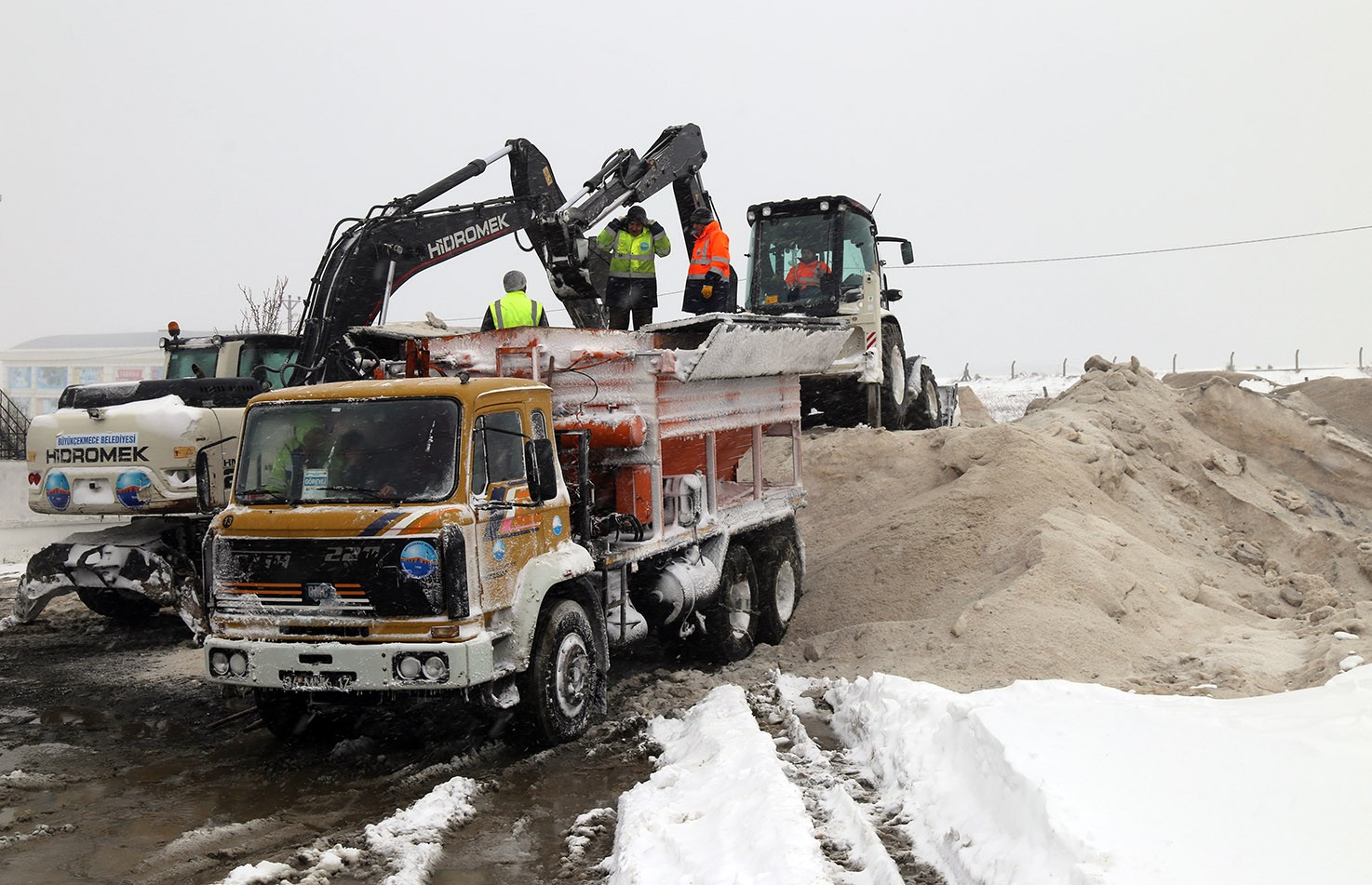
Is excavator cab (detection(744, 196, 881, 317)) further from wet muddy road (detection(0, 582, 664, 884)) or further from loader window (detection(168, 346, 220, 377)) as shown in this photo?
wet muddy road (detection(0, 582, 664, 884))

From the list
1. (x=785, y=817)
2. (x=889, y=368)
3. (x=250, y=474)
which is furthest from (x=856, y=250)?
(x=785, y=817)

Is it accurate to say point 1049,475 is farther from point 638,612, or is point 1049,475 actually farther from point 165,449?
point 165,449

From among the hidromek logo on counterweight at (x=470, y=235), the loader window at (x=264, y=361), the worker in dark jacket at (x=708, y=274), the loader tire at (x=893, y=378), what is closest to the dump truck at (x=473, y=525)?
the worker in dark jacket at (x=708, y=274)

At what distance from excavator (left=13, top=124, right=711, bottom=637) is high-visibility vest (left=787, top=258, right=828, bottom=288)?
3.31 meters

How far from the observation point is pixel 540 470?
24.6ft

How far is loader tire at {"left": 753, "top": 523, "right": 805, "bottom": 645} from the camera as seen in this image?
10.9 meters

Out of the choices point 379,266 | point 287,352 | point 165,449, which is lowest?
point 165,449

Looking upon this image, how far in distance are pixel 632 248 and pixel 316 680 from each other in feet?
20.0

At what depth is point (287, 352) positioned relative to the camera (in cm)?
1309

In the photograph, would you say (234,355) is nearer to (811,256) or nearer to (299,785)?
(299,785)

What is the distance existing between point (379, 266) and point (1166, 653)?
8.31m

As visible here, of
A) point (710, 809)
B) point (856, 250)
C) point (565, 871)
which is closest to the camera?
point (565, 871)

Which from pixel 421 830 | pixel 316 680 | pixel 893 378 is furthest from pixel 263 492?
pixel 893 378

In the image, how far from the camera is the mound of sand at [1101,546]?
9.12 metres
